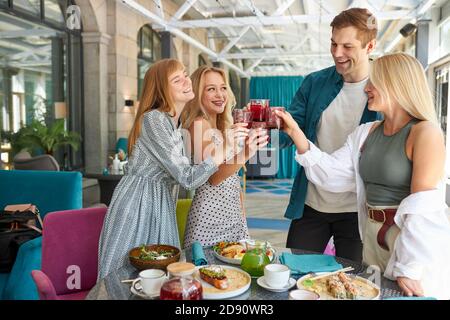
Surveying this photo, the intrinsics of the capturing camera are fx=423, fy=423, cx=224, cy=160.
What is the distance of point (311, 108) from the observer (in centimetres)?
212

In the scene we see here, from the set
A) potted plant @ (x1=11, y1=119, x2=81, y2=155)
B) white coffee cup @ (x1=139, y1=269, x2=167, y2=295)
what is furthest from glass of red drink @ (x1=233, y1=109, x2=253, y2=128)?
potted plant @ (x1=11, y1=119, x2=81, y2=155)

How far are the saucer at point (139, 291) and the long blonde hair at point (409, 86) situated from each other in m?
1.06

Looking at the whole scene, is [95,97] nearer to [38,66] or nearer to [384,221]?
[38,66]

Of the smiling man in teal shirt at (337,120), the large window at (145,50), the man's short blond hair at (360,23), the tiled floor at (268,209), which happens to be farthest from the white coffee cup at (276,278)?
the large window at (145,50)

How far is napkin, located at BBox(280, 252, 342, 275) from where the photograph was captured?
1425mm

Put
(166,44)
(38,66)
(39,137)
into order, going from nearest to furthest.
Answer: (39,137) → (38,66) → (166,44)

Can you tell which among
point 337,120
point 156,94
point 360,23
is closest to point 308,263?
point 337,120

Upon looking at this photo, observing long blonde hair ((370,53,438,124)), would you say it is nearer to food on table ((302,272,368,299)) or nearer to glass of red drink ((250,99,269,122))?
glass of red drink ((250,99,269,122))

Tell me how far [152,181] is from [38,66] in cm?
461

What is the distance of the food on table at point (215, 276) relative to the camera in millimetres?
1252

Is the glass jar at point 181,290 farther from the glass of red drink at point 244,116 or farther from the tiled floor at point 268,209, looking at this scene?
the tiled floor at point 268,209

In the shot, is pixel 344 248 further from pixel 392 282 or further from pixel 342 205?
pixel 392 282
